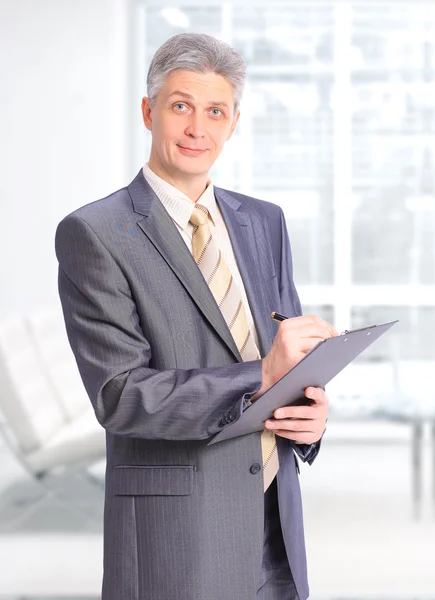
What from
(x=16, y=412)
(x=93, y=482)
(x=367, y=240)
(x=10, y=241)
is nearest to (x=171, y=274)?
(x=16, y=412)

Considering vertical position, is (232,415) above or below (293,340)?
below

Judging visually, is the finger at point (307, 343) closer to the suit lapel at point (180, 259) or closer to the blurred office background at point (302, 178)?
the suit lapel at point (180, 259)

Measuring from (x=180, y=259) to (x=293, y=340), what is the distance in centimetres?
24

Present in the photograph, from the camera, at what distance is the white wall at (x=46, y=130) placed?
6148 mm

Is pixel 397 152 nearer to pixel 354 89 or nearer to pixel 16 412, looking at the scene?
pixel 354 89

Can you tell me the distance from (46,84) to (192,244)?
204 inches

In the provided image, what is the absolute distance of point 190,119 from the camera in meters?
1.35

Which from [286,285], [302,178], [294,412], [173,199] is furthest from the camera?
[302,178]

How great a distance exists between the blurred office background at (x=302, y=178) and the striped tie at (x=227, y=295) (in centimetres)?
286

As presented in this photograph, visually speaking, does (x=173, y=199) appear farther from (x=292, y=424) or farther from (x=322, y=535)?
(x=322, y=535)

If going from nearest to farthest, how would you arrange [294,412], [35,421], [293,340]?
1. [293,340]
2. [294,412]
3. [35,421]

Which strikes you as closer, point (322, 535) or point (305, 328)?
point (305, 328)

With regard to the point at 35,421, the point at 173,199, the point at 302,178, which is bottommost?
the point at 35,421

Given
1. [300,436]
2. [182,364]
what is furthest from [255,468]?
[182,364]
